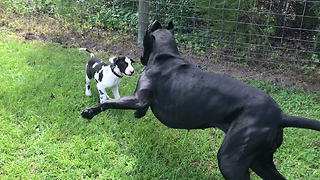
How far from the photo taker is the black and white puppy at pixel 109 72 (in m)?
3.82

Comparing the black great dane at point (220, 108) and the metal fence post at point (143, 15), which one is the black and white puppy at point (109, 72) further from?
the metal fence post at point (143, 15)

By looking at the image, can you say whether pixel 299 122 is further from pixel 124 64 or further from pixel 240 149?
pixel 124 64

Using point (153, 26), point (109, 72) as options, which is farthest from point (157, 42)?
point (109, 72)

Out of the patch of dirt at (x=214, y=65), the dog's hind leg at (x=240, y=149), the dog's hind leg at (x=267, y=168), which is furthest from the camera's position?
the patch of dirt at (x=214, y=65)

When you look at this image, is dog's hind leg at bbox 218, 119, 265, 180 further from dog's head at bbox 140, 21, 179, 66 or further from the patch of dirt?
the patch of dirt

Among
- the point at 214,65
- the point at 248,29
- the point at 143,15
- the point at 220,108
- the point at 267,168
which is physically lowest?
the point at 267,168

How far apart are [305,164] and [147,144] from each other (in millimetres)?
2073

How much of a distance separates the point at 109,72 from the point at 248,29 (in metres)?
3.91

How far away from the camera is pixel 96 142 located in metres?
3.62

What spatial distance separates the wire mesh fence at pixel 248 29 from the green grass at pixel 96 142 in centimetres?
163

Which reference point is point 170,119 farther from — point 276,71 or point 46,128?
point 276,71

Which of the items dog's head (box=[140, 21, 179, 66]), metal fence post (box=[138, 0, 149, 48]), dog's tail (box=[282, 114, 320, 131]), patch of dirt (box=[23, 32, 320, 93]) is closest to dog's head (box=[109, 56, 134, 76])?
dog's head (box=[140, 21, 179, 66])

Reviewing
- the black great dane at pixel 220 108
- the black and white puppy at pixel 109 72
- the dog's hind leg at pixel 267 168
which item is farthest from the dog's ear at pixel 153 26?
the dog's hind leg at pixel 267 168

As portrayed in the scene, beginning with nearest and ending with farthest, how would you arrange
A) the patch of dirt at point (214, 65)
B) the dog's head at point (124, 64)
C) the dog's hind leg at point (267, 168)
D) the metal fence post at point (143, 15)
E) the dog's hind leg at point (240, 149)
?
the dog's hind leg at point (240, 149)
the dog's hind leg at point (267, 168)
the dog's head at point (124, 64)
the patch of dirt at point (214, 65)
the metal fence post at point (143, 15)
